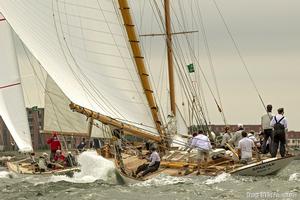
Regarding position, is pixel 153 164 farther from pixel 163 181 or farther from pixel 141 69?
pixel 141 69

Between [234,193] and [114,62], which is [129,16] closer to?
[114,62]

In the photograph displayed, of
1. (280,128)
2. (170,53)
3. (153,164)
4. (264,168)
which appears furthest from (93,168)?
(170,53)

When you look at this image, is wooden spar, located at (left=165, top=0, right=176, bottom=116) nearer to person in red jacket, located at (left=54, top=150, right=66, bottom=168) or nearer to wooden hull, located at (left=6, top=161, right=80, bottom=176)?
person in red jacket, located at (left=54, top=150, right=66, bottom=168)

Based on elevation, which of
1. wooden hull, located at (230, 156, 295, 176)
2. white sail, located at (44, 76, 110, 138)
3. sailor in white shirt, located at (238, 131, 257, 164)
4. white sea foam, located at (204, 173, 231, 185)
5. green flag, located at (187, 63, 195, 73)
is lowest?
white sea foam, located at (204, 173, 231, 185)

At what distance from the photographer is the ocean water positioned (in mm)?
25469

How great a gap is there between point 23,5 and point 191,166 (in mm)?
7494

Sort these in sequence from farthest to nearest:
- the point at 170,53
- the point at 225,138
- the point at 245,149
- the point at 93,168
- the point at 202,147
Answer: the point at 170,53 → the point at 225,138 → the point at 93,168 → the point at 245,149 → the point at 202,147

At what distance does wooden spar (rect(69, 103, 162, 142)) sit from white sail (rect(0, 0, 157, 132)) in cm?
17

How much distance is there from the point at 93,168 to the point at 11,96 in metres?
7.62

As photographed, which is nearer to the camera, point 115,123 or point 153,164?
point 153,164

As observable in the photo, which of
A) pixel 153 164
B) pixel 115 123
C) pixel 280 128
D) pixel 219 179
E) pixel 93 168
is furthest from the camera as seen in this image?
pixel 93 168

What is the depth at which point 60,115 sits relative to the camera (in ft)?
166

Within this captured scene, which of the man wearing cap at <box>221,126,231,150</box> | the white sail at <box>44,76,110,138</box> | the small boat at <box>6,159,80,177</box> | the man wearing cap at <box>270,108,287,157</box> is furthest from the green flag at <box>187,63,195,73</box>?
the man wearing cap at <box>270,108,287,157</box>

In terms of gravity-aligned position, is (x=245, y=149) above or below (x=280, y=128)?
below
